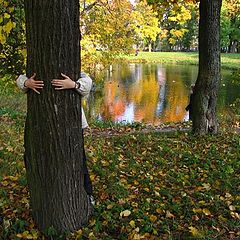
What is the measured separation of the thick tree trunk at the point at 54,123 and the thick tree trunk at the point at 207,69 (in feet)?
15.2

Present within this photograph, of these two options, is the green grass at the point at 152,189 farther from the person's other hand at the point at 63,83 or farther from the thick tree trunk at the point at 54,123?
the person's other hand at the point at 63,83

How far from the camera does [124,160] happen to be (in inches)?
255

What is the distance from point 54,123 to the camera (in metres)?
3.69

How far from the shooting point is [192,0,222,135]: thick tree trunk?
765cm

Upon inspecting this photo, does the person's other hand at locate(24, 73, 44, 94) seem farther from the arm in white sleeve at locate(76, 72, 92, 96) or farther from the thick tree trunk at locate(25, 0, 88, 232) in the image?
the arm in white sleeve at locate(76, 72, 92, 96)

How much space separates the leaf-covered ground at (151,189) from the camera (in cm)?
410

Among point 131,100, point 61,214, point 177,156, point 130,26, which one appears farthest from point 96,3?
point 61,214

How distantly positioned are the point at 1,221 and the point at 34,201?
487 millimetres

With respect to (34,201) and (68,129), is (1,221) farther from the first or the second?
(68,129)

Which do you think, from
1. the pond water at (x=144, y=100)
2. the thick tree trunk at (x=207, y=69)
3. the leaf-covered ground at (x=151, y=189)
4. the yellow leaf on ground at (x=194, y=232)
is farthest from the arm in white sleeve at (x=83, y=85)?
the pond water at (x=144, y=100)

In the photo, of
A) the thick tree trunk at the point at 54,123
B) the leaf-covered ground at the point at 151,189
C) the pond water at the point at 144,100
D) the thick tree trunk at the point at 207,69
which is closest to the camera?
the thick tree trunk at the point at 54,123

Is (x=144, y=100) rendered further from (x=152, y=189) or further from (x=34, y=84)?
(x=34, y=84)

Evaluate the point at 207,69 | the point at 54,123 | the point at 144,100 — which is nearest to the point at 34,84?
the point at 54,123

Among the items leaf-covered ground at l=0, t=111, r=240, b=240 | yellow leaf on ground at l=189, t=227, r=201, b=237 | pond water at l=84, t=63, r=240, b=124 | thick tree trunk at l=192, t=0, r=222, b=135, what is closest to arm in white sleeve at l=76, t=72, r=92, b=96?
leaf-covered ground at l=0, t=111, r=240, b=240
